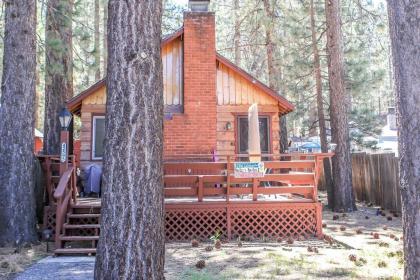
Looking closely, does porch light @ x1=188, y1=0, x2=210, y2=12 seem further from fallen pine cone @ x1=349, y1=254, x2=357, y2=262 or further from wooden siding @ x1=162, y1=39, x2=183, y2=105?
fallen pine cone @ x1=349, y1=254, x2=357, y2=262

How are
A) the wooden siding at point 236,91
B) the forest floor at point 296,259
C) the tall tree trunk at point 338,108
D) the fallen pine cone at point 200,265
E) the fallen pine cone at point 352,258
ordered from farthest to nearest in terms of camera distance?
1. the tall tree trunk at point 338,108
2. the wooden siding at point 236,91
3. the fallen pine cone at point 352,258
4. the fallen pine cone at point 200,265
5. the forest floor at point 296,259

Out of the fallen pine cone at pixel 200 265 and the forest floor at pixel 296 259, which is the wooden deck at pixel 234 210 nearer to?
the forest floor at pixel 296 259

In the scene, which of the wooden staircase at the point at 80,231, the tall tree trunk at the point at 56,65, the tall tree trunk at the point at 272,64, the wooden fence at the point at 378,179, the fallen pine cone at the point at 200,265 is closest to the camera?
the fallen pine cone at the point at 200,265

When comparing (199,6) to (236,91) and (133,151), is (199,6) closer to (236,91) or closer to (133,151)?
(236,91)

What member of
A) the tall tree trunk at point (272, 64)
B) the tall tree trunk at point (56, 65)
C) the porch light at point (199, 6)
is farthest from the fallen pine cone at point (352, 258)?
the tall tree trunk at point (272, 64)

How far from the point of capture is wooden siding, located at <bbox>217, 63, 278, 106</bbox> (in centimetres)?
1218

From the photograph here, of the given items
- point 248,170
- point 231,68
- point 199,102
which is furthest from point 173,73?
point 248,170

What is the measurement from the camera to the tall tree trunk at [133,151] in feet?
13.6

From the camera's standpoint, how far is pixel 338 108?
13469 millimetres

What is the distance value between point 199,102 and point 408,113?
25.3 feet

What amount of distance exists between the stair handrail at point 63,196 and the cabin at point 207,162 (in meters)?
0.02

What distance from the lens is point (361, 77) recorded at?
1948 cm

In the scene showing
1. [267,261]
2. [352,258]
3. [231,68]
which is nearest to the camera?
[352,258]

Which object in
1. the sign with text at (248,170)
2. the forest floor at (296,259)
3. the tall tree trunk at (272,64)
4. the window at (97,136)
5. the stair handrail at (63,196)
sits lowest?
the forest floor at (296,259)
